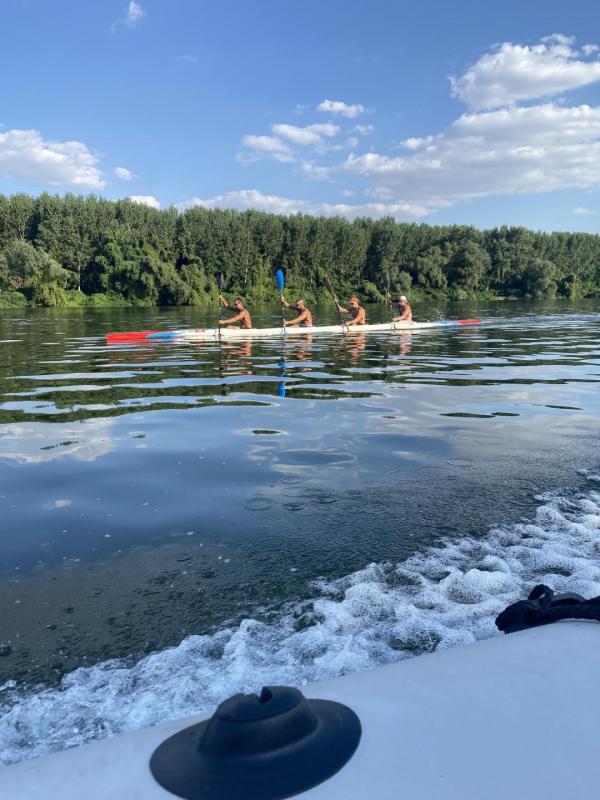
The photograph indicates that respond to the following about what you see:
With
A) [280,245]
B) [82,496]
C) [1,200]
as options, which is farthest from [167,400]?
[280,245]

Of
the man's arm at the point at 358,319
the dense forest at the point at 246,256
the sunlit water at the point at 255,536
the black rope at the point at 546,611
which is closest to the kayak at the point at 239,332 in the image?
the man's arm at the point at 358,319

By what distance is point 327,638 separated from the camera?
2934 mm

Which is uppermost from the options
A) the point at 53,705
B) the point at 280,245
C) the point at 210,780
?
the point at 280,245

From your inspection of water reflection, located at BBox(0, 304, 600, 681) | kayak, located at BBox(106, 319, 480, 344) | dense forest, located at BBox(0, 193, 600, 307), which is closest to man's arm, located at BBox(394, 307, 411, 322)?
kayak, located at BBox(106, 319, 480, 344)

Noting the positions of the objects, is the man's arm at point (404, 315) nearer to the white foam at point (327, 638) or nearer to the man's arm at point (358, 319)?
the man's arm at point (358, 319)

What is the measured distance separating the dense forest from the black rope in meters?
56.1

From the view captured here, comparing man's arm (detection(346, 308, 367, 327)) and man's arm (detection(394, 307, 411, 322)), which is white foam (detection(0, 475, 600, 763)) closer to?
man's arm (detection(346, 308, 367, 327))

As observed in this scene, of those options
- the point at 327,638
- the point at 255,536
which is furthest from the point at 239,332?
the point at 327,638

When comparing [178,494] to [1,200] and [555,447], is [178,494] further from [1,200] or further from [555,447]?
[1,200]

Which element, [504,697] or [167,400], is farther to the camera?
[167,400]

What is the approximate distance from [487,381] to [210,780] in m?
10.9

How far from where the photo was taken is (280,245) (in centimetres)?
7700

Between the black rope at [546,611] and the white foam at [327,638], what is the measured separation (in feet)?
2.45

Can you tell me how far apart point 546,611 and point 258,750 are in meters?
1.26
